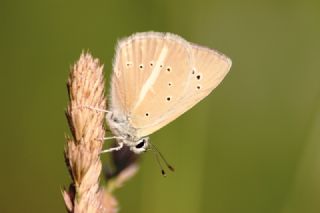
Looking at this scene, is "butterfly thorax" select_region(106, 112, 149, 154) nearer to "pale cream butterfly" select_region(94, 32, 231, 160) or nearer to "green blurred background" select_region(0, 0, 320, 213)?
"pale cream butterfly" select_region(94, 32, 231, 160)

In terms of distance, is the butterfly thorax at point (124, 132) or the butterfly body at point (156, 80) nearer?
the butterfly thorax at point (124, 132)

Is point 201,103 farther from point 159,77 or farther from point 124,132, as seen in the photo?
point 124,132

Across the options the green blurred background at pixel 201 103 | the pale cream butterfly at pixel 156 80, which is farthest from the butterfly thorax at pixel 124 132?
the green blurred background at pixel 201 103

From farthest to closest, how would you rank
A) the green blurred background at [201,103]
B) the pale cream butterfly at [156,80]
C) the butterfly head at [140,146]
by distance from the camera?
the green blurred background at [201,103]
the pale cream butterfly at [156,80]
the butterfly head at [140,146]

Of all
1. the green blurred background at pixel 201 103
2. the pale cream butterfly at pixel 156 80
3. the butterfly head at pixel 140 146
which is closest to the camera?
the butterfly head at pixel 140 146

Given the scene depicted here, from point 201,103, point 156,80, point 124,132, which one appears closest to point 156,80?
point 156,80

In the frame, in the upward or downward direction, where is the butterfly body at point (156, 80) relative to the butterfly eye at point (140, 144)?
upward

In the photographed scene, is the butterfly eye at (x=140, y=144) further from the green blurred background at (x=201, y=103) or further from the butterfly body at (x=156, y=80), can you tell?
the green blurred background at (x=201, y=103)
